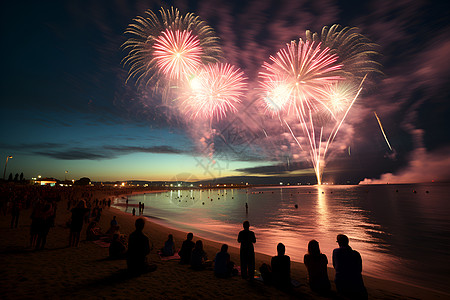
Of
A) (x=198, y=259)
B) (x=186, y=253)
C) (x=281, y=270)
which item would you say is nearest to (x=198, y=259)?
(x=198, y=259)

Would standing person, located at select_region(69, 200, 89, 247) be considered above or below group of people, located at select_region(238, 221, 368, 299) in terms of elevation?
above

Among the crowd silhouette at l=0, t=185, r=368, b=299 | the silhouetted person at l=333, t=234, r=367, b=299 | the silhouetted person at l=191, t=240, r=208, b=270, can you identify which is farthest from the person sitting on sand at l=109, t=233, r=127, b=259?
the silhouetted person at l=333, t=234, r=367, b=299

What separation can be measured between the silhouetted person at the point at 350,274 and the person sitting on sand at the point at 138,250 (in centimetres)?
580

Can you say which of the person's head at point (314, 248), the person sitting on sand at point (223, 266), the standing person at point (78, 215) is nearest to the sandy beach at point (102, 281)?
the person sitting on sand at point (223, 266)

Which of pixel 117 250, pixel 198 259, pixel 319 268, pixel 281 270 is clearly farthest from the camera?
pixel 117 250

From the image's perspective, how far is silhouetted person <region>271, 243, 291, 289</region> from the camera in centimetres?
685

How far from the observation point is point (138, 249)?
662 cm

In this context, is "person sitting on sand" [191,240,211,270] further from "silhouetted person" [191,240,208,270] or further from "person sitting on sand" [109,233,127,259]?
"person sitting on sand" [109,233,127,259]

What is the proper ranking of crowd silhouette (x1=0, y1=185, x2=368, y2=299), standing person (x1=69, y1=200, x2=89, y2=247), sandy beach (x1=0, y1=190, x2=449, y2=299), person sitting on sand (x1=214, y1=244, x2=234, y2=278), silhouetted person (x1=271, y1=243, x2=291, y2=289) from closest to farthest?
sandy beach (x1=0, y1=190, x2=449, y2=299) < crowd silhouette (x1=0, y1=185, x2=368, y2=299) < silhouetted person (x1=271, y1=243, x2=291, y2=289) < person sitting on sand (x1=214, y1=244, x2=234, y2=278) < standing person (x1=69, y1=200, x2=89, y2=247)

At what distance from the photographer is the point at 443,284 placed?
1184 centimetres

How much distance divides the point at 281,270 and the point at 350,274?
2.07 metres

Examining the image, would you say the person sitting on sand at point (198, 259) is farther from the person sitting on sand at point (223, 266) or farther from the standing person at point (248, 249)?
the standing person at point (248, 249)

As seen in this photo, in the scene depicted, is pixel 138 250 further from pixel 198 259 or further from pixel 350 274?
pixel 350 274

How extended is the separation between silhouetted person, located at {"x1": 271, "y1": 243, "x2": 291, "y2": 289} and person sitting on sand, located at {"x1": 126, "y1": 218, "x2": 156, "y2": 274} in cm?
427
